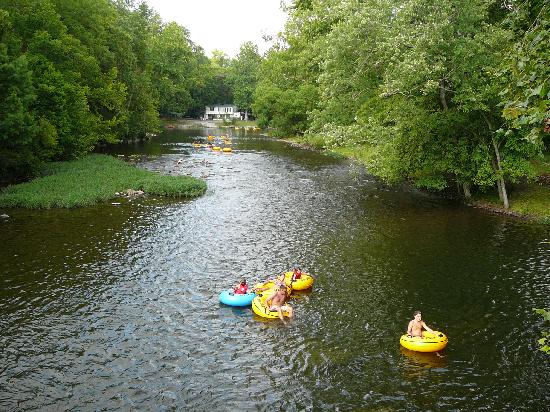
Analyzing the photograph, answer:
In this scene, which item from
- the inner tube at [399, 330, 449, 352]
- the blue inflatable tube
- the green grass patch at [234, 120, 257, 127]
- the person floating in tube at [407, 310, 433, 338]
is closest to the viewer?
the inner tube at [399, 330, 449, 352]

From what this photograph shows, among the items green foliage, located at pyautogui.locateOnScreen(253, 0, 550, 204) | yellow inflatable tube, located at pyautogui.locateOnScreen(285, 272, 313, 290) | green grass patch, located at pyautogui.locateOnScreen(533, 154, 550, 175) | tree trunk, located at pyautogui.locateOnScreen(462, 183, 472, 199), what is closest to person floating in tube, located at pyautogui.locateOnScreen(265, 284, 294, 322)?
yellow inflatable tube, located at pyautogui.locateOnScreen(285, 272, 313, 290)

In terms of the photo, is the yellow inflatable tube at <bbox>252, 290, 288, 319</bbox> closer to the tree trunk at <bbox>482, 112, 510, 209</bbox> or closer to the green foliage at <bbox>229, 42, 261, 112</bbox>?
the tree trunk at <bbox>482, 112, 510, 209</bbox>

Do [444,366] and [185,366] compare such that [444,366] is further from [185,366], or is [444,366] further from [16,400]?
[16,400]

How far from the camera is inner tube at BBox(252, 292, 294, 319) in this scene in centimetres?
1741

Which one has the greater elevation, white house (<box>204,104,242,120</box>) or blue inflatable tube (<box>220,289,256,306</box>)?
white house (<box>204,104,242,120</box>)

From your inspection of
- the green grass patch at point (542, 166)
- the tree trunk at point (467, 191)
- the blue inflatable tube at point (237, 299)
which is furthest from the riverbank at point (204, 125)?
the blue inflatable tube at point (237, 299)

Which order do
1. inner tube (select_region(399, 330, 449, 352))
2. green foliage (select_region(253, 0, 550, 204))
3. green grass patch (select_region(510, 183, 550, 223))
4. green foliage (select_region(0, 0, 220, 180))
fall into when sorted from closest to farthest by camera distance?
inner tube (select_region(399, 330, 449, 352)) → green foliage (select_region(253, 0, 550, 204)) → green grass patch (select_region(510, 183, 550, 223)) → green foliage (select_region(0, 0, 220, 180))

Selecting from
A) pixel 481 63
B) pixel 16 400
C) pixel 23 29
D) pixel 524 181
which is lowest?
pixel 16 400

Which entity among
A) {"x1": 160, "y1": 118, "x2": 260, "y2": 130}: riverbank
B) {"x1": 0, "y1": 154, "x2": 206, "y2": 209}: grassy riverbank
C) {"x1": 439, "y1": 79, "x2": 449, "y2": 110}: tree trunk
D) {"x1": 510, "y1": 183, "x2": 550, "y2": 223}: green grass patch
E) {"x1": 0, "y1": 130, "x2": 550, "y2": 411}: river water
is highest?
{"x1": 439, "y1": 79, "x2": 449, "y2": 110}: tree trunk

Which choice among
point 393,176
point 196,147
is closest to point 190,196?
point 393,176

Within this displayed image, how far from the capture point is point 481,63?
28.1 meters

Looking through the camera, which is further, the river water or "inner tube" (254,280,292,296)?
"inner tube" (254,280,292,296)

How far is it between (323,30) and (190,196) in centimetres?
2256

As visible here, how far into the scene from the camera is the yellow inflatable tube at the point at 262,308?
685 inches
